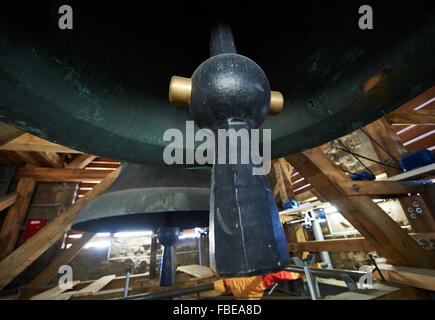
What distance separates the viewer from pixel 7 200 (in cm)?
407

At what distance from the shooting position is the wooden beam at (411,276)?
4.35 ft

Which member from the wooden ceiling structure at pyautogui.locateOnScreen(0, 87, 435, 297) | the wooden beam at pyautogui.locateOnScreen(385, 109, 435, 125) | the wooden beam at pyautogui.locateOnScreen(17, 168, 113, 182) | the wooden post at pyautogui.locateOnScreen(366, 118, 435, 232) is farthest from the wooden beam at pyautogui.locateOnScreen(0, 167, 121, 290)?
the wooden beam at pyautogui.locateOnScreen(385, 109, 435, 125)

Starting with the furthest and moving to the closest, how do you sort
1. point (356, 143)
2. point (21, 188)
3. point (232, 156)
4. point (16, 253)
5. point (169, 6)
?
point (356, 143) < point (21, 188) < point (16, 253) < point (169, 6) < point (232, 156)

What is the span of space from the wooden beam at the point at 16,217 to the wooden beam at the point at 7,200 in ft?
0.35

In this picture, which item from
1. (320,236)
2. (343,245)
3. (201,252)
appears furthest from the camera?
(201,252)

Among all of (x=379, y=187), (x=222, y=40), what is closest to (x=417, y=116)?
(x=379, y=187)

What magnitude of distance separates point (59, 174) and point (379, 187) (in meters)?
6.04

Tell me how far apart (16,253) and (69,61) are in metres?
3.24

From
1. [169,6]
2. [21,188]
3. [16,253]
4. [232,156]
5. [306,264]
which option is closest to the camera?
[232,156]

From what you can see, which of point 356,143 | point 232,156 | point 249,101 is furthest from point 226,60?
point 356,143

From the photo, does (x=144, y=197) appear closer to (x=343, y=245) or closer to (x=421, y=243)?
(x=421, y=243)

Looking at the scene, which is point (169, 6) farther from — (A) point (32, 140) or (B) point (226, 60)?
(A) point (32, 140)

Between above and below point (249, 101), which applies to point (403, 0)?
above
